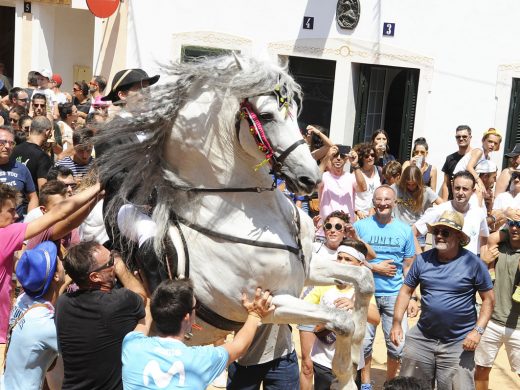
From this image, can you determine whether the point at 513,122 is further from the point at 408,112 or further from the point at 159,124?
the point at 159,124

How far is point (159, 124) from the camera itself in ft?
16.8

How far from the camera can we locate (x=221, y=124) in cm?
502

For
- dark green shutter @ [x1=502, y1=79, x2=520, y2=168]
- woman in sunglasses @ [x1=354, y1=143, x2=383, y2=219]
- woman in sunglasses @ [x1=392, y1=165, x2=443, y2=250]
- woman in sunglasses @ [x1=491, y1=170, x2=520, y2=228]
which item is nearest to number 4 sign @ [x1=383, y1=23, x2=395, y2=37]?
dark green shutter @ [x1=502, y1=79, x2=520, y2=168]

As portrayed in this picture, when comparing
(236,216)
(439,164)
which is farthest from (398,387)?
(439,164)

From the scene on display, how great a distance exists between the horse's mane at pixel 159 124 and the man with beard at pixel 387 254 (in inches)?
117

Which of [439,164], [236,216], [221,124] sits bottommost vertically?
[439,164]

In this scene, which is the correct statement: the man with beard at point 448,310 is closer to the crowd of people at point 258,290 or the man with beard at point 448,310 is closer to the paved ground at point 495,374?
the crowd of people at point 258,290

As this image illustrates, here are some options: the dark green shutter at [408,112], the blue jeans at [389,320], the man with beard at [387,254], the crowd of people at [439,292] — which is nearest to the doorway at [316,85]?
the dark green shutter at [408,112]

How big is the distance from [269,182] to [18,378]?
6.00 feet

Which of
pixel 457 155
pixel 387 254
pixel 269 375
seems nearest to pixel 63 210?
pixel 269 375

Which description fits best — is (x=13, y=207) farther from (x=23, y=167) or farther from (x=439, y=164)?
(x=439, y=164)

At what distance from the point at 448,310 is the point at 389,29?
7.98 m

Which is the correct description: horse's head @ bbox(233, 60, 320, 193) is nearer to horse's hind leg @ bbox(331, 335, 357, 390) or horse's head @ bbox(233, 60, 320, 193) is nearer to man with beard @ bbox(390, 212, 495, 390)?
horse's hind leg @ bbox(331, 335, 357, 390)

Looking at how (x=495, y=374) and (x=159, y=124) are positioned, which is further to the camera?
(x=495, y=374)
